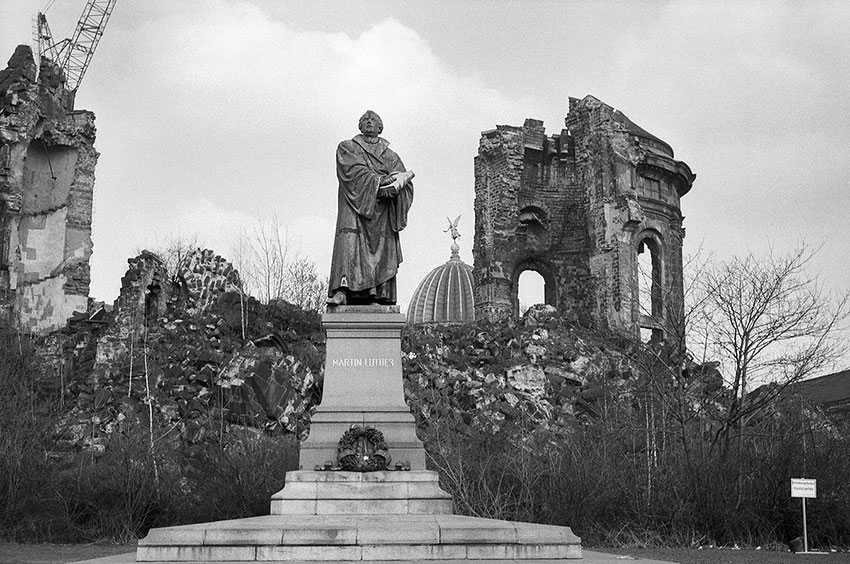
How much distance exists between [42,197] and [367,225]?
27.9m

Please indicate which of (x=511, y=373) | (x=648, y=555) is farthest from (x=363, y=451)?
(x=511, y=373)

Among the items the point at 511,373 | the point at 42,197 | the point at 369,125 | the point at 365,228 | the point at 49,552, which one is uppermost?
the point at 42,197

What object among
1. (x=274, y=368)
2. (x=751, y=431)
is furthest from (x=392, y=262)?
(x=274, y=368)

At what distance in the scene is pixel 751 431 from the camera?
2000cm

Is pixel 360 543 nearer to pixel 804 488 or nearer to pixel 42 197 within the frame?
pixel 804 488

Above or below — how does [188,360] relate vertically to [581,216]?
below

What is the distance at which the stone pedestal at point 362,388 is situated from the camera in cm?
1130

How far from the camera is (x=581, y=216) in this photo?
40.6 m

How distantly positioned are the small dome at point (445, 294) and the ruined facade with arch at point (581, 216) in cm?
3778

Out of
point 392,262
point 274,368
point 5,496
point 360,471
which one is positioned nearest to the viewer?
point 360,471

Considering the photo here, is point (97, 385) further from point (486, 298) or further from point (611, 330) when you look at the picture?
point (611, 330)

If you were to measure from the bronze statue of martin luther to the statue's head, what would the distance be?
0.94 feet

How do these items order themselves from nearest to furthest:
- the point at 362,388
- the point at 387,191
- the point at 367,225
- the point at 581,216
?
the point at 362,388
the point at 387,191
the point at 367,225
the point at 581,216

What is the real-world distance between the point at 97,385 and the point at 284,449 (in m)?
10.5
